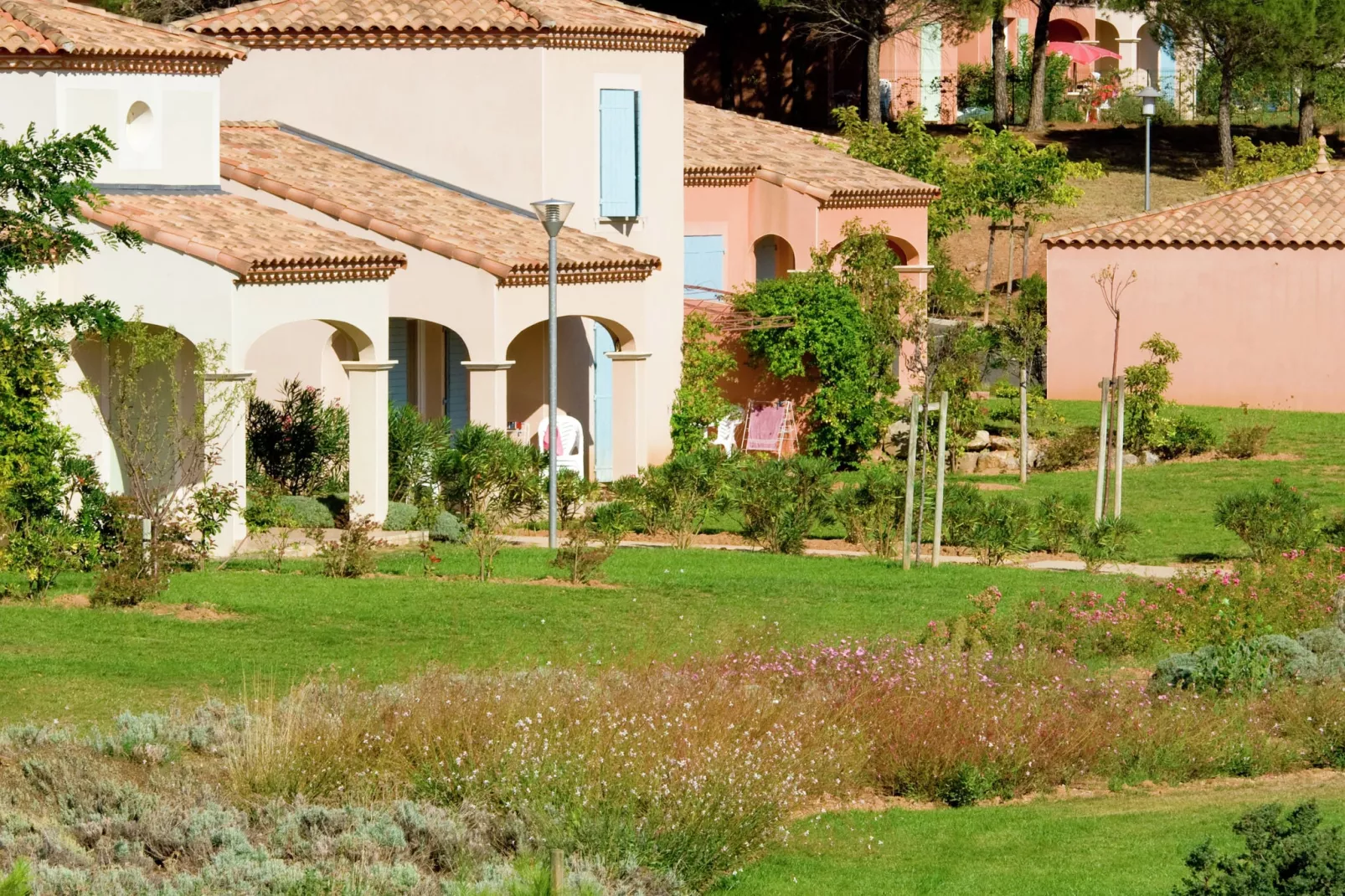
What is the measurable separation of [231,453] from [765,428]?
432 inches

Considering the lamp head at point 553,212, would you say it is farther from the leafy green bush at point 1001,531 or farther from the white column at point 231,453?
the leafy green bush at point 1001,531

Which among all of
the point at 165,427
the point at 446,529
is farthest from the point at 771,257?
the point at 165,427

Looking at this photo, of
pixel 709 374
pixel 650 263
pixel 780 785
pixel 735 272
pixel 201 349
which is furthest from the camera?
pixel 735 272

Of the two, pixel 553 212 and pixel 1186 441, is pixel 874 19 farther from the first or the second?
pixel 553 212

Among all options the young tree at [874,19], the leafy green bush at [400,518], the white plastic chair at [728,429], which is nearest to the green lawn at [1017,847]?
the leafy green bush at [400,518]

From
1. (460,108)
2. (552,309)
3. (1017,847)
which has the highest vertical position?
(460,108)

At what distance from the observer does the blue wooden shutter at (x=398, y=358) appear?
25.9 metres

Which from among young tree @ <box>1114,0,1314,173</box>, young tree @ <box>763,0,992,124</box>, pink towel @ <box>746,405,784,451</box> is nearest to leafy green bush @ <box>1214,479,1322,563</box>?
pink towel @ <box>746,405,784,451</box>

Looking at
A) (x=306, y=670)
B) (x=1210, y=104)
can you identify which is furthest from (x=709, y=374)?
(x=1210, y=104)

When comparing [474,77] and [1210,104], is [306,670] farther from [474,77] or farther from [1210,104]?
[1210,104]

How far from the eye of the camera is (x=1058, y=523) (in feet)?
70.7

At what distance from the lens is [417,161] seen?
2609cm

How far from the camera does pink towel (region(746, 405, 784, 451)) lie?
29.0 m

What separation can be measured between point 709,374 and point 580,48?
15.3ft
